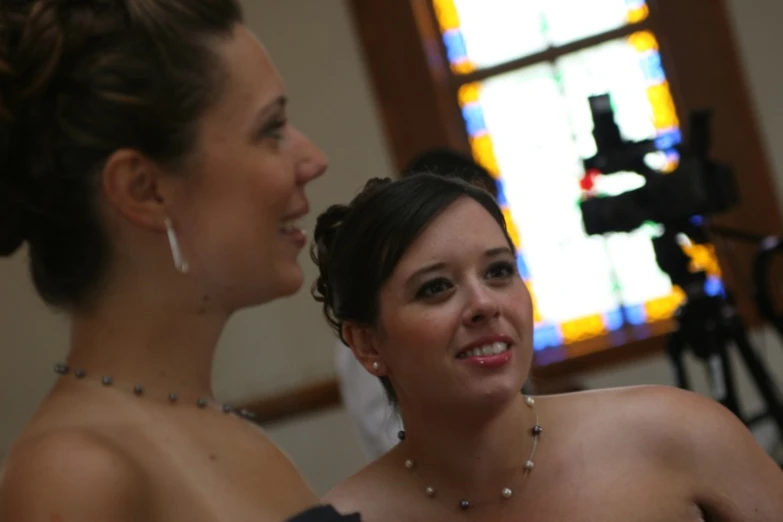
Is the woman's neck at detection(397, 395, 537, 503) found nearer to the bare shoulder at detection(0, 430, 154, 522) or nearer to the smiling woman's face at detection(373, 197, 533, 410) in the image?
the smiling woman's face at detection(373, 197, 533, 410)

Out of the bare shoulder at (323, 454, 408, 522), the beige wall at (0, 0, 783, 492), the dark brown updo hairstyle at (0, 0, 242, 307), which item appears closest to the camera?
the dark brown updo hairstyle at (0, 0, 242, 307)

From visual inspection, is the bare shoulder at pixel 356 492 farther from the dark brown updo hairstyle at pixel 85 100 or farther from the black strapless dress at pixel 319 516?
the dark brown updo hairstyle at pixel 85 100

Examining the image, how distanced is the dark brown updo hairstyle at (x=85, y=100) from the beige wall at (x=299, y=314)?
304 centimetres

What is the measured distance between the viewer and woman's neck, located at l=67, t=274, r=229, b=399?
94 centimetres

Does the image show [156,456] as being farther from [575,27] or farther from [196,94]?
[575,27]

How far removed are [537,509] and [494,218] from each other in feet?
1.27

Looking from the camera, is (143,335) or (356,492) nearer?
(143,335)

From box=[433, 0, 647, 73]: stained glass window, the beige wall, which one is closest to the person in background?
the beige wall

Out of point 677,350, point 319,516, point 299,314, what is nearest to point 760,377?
point 677,350

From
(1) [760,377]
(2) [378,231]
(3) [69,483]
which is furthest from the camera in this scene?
(1) [760,377]

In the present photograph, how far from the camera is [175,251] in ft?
3.03

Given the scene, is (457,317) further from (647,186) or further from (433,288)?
(647,186)

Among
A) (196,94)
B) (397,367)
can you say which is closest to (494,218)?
(397,367)

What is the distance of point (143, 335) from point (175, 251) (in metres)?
0.09
